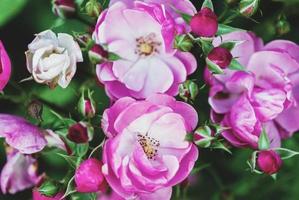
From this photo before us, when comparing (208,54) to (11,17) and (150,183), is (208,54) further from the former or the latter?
(11,17)

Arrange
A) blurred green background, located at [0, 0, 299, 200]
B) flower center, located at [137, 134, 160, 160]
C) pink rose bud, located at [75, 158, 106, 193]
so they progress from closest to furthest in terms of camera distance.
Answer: pink rose bud, located at [75, 158, 106, 193] < flower center, located at [137, 134, 160, 160] < blurred green background, located at [0, 0, 299, 200]

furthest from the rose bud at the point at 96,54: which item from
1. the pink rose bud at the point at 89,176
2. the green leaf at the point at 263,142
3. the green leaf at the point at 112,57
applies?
the green leaf at the point at 263,142

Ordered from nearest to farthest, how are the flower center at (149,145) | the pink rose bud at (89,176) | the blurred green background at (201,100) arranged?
the pink rose bud at (89,176) → the flower center at (149,145) → the blurred green background at (201,100)

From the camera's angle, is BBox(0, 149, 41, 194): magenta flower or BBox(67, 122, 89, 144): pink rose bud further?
BBox(0, 149, 41, 194): magenta flower

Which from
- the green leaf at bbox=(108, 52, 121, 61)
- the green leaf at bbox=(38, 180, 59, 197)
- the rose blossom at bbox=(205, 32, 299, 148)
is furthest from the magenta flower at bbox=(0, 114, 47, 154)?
the rose blossom at bbox=(205, 32, 299, 148)

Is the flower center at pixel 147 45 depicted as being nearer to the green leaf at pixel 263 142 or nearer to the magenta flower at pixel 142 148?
the magenta flower at pixel 142 148

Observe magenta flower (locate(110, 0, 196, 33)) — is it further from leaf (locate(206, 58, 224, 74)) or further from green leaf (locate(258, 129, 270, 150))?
green leaf (locate(258, 129, 270, 150))
